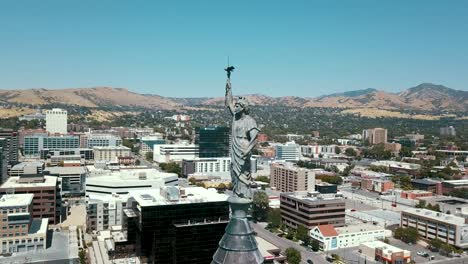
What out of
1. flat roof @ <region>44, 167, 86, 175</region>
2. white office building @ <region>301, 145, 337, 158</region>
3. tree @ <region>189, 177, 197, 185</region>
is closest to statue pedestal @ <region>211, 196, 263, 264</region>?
flat roof @ <region>44, 167, 86, 175</region>

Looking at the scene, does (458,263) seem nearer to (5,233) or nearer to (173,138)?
(5,233)

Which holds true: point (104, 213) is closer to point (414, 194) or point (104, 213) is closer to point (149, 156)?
point (414, 194)

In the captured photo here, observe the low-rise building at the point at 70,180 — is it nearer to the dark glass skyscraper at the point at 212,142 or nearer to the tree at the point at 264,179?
the tree at the point at 264,179

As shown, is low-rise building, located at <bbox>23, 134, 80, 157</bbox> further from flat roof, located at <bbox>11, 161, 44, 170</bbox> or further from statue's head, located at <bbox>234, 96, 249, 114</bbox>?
statue's head, located at <bbox>234, 96, 249, 114</bbox>

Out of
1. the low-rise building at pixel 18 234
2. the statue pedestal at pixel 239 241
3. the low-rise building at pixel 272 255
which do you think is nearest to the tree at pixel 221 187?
the low-rise building at pixel 272 255

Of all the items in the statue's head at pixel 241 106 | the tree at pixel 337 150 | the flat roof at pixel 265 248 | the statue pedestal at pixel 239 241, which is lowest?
the flat roof at pixel 265 248

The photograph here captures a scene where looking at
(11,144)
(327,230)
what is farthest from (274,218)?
(11,144)
